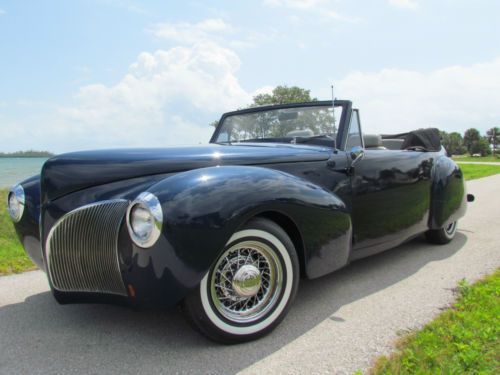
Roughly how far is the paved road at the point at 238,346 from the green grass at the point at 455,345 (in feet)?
0.38

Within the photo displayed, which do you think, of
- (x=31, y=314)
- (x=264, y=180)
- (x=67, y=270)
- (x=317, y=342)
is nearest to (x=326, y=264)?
(x=317, y=342)

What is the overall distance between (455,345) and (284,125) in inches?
90.0

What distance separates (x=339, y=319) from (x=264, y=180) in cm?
103

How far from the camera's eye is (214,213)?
203cm

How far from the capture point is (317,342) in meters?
2.24

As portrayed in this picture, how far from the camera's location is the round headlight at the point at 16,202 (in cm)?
278

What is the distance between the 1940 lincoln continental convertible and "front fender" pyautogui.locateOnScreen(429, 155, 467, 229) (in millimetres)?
1275

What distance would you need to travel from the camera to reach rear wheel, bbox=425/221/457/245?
4.38 m

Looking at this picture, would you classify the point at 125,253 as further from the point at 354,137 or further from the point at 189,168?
the point at 354,137

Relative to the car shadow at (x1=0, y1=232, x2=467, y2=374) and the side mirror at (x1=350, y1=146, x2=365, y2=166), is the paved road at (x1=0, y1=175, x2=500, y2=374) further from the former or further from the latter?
the side mirror at (x1=350, y1=146, x2=365, y2=166)

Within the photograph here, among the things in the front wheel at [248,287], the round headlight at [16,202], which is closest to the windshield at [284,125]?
the front wheel at [248,287]

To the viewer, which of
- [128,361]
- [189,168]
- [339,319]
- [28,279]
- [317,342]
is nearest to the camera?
[128,361]

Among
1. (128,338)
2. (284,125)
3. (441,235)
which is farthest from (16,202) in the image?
(441,235)

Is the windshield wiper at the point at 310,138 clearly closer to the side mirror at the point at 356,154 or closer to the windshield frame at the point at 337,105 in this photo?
A: the windshield frame at the point at 337,105
